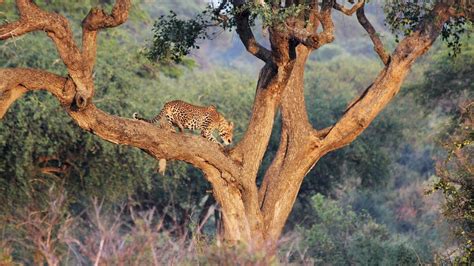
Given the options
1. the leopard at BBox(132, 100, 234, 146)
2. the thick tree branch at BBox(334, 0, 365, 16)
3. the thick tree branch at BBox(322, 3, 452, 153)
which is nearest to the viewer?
the thick tree branch at BBox(334, 0, 365, 16)

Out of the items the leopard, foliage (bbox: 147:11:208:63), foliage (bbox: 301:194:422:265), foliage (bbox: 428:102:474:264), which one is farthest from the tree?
foliage (bbox: 301:194:422:265)

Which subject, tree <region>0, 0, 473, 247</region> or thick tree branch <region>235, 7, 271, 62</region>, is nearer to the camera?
tree <region>0, 0, 473, 247</region>

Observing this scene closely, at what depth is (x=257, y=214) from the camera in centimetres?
1191

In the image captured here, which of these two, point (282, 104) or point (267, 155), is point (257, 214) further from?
point (267, 155)

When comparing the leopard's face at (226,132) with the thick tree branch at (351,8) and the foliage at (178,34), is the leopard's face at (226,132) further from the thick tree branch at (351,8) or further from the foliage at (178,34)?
the thick tree branch at (351,8)

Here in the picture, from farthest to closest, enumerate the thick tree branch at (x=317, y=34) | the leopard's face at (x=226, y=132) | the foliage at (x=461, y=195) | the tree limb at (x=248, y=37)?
the leopard's face at (x=226, y=132) < the tree limb at (x=248, y=37) < the foliage at (x=461, y=195) < the thick tree branch at (x=317, y=34)

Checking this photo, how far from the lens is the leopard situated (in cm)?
1262

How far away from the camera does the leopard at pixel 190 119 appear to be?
41.4 ft

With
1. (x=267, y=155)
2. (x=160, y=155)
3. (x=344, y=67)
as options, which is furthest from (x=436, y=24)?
(x=344, y=67)

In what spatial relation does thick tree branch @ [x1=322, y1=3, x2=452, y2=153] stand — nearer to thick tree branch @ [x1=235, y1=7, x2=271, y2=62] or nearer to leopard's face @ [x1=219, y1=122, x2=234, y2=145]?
thick tree branch @ [x1=235, y1=7, x2=271, y2=62]

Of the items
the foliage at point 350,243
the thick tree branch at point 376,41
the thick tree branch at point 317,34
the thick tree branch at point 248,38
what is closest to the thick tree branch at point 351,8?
the thick tree branch at point 317,34

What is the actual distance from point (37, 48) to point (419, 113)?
1680 cm

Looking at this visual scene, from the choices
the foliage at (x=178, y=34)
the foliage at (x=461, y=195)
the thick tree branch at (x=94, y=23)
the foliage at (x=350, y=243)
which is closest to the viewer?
the thick tree branch at (x=94, y=23)

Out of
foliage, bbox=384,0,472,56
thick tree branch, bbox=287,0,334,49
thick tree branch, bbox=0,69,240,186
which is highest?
foliage, bbox=384,0,472,56
